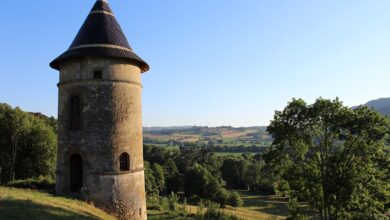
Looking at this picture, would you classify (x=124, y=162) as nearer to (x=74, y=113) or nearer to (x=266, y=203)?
(x=74, y=113)

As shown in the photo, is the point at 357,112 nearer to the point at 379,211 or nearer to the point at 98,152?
the point at 379,211

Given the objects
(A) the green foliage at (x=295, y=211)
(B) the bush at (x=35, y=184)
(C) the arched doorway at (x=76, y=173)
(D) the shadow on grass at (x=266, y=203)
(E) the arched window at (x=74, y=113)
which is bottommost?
(D) the shadow on grass at (x=266, y=203)

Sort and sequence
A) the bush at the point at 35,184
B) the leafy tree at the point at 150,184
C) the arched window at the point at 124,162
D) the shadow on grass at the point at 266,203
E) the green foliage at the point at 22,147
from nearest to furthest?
the arched window at the point at 124,162 → the bush at the point at 35,184 → the green foliage at the point at 22,147 → the leafy tree at the point at 150,184 → the shadow on grass at the point at 266,203

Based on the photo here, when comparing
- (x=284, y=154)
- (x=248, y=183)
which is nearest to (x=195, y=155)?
(x=248, y=183)

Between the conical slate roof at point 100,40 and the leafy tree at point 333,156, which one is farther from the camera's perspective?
the leafy tree at point 333,156

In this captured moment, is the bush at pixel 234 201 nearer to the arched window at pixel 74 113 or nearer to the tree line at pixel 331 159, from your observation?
the tree line at pixel 331 159

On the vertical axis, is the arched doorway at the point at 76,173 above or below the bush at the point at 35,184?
above

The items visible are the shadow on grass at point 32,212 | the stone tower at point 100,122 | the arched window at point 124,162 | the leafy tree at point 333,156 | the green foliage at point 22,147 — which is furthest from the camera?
the green foliage at point 22,147

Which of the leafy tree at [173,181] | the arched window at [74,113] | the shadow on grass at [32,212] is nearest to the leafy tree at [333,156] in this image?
the arched window at [74,113]

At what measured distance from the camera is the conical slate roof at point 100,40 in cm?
1722

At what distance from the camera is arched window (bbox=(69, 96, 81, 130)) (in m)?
17.6

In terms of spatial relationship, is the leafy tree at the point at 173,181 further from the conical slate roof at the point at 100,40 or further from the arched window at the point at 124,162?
the arched window at the point at 124,162

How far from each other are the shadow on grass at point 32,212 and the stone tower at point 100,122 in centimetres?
271

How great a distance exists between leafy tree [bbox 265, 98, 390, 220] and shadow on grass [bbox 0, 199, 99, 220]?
11.1 m
